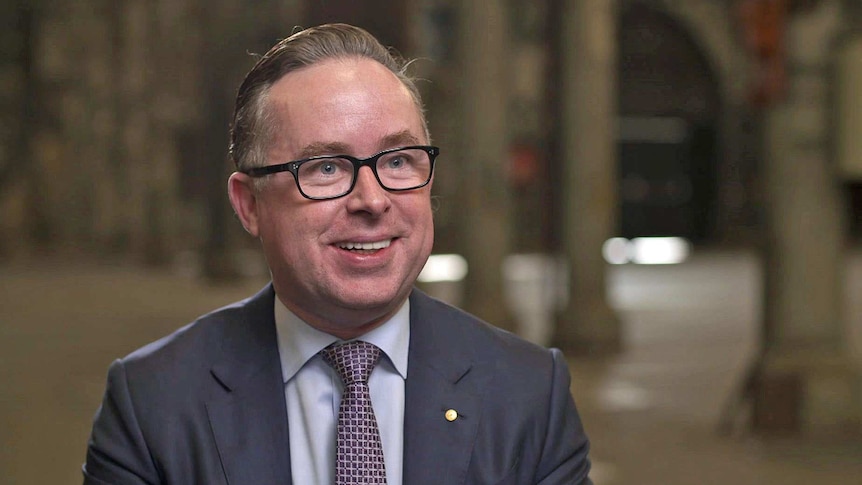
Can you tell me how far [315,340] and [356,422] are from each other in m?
0.18

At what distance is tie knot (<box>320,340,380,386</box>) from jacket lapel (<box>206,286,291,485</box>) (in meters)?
0.13

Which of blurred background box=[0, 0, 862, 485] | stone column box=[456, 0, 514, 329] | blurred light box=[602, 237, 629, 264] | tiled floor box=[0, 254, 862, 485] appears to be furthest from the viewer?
blurred light box=[602, 237, 629, 264]

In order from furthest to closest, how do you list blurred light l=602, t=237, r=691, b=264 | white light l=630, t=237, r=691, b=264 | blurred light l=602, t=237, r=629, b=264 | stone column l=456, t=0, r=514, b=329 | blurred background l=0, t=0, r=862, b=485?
white light l=630, t=237, r=691, b=264 < blurred light l=602, t=237, r=691, b=264 < blurred light l=602, t=237, r=629, b=264 < stone column l=456, t=0, r=514, b=329 < blurred background l=0, t=0, r=862, b=485

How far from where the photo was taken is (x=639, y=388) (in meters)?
10.4

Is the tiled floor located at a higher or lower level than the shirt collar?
lower

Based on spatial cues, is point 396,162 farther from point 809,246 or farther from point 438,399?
point 809,246

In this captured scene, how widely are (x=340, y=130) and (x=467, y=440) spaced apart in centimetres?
63

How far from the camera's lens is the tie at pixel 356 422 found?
2.45 meters

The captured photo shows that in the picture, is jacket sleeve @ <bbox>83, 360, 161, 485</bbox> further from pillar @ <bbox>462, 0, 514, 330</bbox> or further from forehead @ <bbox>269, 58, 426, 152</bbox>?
pillar @ <bbox>462, 0, 514, 330</bbox>

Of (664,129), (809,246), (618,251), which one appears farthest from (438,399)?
(664,129)

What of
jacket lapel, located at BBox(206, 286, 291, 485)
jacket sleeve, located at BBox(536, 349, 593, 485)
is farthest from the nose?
jacket sleeve, located at BBox(536, 349, 593, 485)

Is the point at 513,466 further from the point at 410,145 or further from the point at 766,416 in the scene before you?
the point at 766,416

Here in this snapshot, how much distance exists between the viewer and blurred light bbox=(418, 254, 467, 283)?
68.9 feet

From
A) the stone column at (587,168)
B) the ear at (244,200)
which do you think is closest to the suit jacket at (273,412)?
the ear at (244,200)
